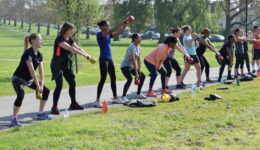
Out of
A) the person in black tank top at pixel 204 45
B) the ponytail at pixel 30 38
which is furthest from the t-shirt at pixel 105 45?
the person in black tank top at pixel 204 45

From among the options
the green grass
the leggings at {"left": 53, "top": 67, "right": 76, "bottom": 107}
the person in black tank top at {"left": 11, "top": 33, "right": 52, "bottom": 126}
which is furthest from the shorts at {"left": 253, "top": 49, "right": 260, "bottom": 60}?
the person in black tank top at {"left": 11, "top": 33, "right": 52, "bottom": 126}

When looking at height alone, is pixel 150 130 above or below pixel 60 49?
below

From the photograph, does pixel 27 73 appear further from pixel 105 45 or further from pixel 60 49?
pixel 105 45

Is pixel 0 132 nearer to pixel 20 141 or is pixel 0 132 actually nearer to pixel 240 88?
pixel 20 141

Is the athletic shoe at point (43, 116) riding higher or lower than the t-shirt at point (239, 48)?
lower

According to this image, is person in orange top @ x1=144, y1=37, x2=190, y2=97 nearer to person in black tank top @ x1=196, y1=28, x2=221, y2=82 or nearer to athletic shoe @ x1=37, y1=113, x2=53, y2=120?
person in black tank top @ x1=196, y1=28, x2=221, y2=82

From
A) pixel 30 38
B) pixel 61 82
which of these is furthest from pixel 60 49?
pixel 30 38

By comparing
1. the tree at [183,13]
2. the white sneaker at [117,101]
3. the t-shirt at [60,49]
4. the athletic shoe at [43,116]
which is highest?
the tree at [183,13]

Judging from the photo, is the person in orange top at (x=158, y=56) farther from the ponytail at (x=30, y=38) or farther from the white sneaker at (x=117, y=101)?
the ponytail at (x=30, y=38)

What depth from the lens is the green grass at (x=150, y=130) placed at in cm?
632

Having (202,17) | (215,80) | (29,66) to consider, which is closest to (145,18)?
(202,17)

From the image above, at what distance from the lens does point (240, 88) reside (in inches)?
503

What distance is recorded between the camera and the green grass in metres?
6.32

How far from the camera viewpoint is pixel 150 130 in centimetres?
718
